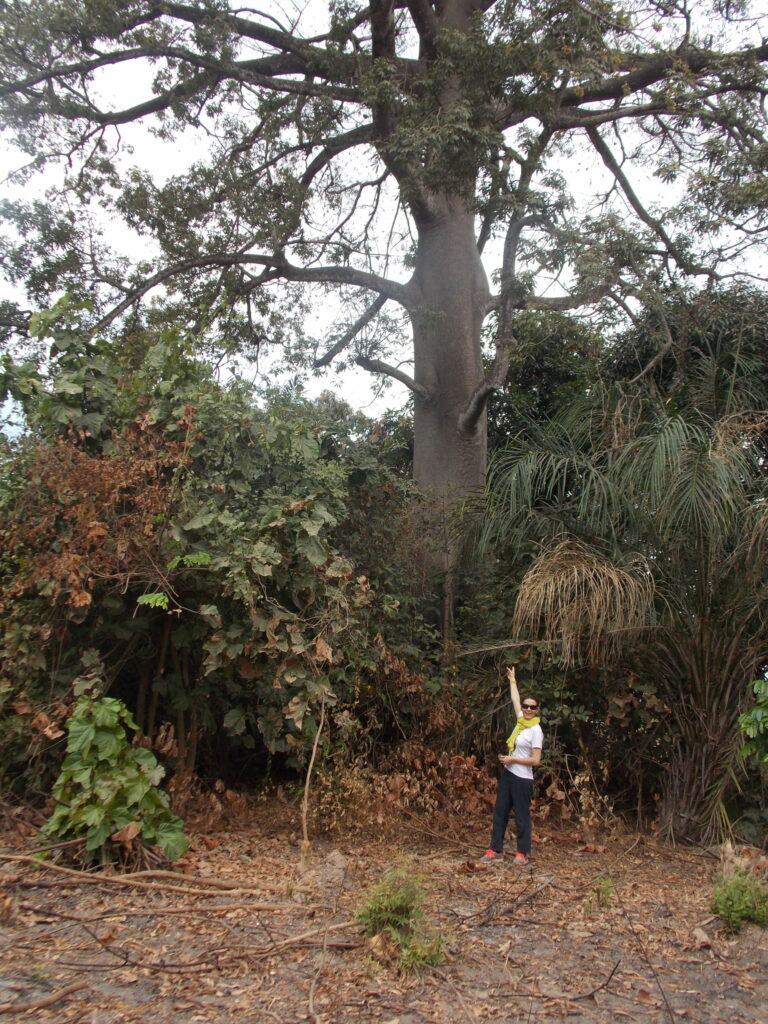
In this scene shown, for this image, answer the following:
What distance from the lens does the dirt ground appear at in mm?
3918

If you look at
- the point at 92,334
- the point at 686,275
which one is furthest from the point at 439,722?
the point at 686,275

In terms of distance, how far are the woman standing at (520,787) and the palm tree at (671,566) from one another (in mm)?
812

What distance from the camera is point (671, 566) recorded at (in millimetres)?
7324

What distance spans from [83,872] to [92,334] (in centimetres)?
380

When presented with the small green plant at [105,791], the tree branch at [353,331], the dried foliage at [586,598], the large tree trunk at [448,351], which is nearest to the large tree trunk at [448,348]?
the large tree trunk at [448,351]

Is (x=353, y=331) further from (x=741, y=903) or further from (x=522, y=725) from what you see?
(x=741, y=903)

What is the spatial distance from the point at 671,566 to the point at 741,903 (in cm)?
305

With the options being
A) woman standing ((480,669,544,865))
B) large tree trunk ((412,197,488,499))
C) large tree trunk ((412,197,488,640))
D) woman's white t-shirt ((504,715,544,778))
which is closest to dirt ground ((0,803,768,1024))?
woman standing ((480,669,544,865))

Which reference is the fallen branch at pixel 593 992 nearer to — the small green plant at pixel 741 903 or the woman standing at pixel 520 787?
the small green plant at pixel 741 903

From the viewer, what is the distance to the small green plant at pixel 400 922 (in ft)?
14.1

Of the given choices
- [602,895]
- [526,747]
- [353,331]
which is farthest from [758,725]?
[353,331]

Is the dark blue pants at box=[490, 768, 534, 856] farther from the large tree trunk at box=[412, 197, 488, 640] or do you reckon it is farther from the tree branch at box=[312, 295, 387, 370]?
the tree branch at box=[312, 295, 387, 370]

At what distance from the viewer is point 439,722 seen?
7.63m

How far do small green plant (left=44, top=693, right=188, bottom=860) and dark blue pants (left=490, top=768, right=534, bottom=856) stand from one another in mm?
2237
